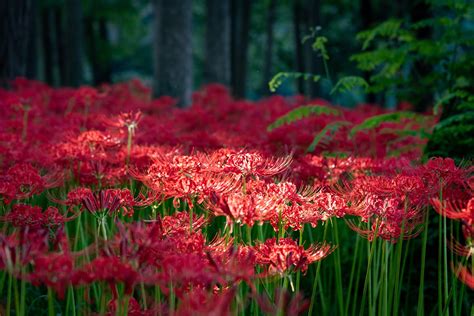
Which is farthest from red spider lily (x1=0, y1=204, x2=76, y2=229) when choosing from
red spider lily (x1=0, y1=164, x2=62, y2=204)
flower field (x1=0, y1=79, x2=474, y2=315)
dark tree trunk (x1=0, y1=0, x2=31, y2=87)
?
dark tree trunk (x1=0, y1=0, x2=31, y2=87)

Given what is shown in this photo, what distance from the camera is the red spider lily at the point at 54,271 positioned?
159cm

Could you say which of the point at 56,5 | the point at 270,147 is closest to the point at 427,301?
the point at 270,147

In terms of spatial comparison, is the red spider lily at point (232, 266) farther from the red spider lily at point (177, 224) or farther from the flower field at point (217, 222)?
the red spider lily at point (177, 224)

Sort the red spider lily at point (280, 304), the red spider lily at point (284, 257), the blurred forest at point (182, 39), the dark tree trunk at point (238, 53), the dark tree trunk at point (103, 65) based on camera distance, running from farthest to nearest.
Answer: the dark tree trunk at point (103, 65) → the dark tree trunk at point (238, 53) → the blurred forest at point (182, 39) → the red spider lily at point (284, 257) → the red spider lily at point (280, 304)

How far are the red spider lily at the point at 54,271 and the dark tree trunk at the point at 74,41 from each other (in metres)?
11.9

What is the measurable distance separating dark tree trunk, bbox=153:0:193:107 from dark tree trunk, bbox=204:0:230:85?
349cm

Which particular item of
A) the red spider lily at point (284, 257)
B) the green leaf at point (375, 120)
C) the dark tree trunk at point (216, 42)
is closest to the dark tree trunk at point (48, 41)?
the dark tree trunk at point (216, 42)

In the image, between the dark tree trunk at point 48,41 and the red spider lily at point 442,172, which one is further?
the dark tree trunk at point 48,41

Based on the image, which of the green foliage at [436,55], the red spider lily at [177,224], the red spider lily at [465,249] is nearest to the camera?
the red spider lily at [465,249]

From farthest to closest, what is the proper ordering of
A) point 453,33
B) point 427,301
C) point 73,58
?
1. point 73,58
2. point 453,33
3. point 427,301

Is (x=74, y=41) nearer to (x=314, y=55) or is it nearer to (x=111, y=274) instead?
(x=314, y=55)

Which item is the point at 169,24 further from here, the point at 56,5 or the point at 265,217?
the point at 56,5

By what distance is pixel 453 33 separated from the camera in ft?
16.9

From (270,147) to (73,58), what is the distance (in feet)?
32.6
